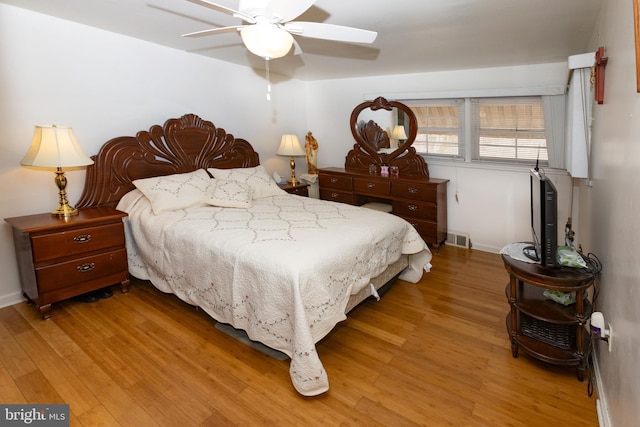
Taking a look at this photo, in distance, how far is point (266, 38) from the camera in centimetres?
183

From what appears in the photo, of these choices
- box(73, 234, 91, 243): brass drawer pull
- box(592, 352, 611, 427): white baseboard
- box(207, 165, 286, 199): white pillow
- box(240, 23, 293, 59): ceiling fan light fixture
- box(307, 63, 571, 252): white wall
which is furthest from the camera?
box(207, 165, 286, 199): white pillow

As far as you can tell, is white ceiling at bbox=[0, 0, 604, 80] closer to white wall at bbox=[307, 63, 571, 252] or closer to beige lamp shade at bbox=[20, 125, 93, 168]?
white wall at bbox=[307, 63, 571, 252]

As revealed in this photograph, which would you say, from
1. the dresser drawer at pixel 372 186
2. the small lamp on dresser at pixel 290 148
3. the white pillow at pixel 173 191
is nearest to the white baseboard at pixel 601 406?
the dresser drawer at pixel 372 186

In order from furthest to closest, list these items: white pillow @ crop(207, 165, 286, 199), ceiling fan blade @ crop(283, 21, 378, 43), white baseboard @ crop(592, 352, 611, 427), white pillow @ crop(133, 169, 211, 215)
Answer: white pillow @ crop(207, 165, 286, 199)
white pillow @ crop(133, 169, 211, 215)
ceiling fan blade @ crop(283, 21, 378, 43)
white baseboard @ crop(592, 352, 611, 427)

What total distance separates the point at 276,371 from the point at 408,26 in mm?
2542

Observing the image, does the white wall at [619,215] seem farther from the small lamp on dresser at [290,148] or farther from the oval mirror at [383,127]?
the small lamp on dresser at [290,148]

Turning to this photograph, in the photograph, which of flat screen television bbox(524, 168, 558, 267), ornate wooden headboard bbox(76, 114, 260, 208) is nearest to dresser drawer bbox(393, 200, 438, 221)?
ornate wooden headboard bbox(76, 114, 260, 208)

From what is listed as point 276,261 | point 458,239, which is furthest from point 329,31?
point 458,239

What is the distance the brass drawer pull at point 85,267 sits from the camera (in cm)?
281

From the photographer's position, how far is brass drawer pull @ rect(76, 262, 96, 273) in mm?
2808

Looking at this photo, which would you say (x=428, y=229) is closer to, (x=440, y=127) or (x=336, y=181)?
(x=440, y=127)

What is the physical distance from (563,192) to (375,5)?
8.68 ft

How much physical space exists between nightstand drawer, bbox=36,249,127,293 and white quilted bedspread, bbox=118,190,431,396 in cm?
18

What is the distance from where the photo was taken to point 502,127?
3854 mm
